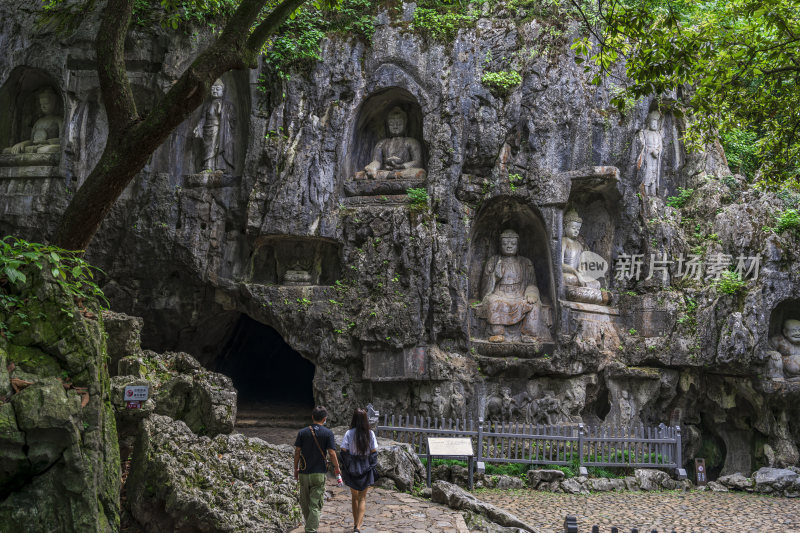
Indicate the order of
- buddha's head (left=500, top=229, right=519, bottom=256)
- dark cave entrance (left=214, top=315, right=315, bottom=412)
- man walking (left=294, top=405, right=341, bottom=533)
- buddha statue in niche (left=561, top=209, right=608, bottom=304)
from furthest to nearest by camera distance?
1. dark cave entrance (left=214, top=315, right=315, bottom=412)
2. buddha's head (left=500, top=229, right=519, bottom=256)
3. buddha statue in niche (left=561, top=209, right=608, bottom=304)
4. man walking (left=294, top=405, right=341, bottom=533)

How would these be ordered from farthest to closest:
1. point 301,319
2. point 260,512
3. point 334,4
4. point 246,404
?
point 246,404
point 301,319
point 334,4
point 260,512

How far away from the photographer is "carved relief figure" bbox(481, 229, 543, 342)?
49.8ft

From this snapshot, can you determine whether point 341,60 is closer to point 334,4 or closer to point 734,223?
point 334,4

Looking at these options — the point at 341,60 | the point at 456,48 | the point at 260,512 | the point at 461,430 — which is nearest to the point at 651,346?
the point at 461,430

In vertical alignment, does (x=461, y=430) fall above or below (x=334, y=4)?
below

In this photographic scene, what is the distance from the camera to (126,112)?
→ 6.84m

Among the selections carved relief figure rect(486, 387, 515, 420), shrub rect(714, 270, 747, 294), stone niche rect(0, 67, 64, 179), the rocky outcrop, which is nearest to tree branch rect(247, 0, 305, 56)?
the rocky outcrop

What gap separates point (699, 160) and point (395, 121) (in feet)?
24.9

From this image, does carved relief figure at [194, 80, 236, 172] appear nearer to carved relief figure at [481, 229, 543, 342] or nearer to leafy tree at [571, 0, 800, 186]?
carved relief figure at [481, 229, 543, 342]

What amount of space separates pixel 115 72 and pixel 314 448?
4467 mm

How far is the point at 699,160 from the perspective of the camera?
1623cm

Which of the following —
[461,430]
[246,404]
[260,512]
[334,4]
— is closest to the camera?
[260,512]

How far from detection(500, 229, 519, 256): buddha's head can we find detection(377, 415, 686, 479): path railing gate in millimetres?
4240

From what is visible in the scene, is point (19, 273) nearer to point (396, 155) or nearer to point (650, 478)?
point (650, 478)
